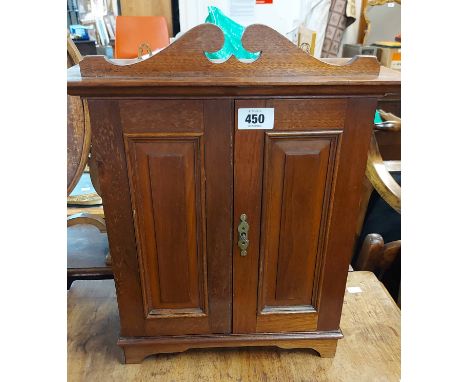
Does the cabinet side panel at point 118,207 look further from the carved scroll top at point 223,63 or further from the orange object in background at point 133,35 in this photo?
the orange object in background at point 133,35

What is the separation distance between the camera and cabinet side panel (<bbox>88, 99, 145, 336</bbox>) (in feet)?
2.52

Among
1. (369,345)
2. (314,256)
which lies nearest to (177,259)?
(314,256)

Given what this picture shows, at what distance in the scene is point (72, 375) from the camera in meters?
1.01

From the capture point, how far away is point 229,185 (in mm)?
840

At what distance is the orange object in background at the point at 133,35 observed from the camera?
6.83ft

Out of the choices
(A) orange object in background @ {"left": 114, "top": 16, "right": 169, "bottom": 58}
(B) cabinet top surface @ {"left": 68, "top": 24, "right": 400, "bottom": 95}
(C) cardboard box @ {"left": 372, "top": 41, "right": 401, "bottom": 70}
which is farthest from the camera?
(C) cardboard box @ {"left": 372, "top": 41, "right": 401, "bottom": 70}

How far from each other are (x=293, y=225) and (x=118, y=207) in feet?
1.34

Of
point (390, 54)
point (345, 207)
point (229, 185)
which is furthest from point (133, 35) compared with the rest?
point (345, 207)

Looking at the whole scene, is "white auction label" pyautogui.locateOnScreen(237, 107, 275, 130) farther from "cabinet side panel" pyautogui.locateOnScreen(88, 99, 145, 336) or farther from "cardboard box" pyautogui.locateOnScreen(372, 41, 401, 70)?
"cardboard box" pyautogui.locateOnScreen(372, 41, 401, 70)

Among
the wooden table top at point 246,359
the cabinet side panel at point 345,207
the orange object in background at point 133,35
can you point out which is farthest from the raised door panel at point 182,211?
the orange object in background at point 133,35

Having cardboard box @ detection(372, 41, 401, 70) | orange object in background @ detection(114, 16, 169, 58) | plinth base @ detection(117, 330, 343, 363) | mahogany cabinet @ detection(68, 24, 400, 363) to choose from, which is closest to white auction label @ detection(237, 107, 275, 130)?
mahogany cabinet @ detection(68, 24, 400, 363)

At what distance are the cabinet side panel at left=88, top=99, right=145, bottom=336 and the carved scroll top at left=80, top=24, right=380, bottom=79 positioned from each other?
0.08 meters

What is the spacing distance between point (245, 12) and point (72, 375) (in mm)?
2399

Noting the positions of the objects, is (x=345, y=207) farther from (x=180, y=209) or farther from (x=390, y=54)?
(x=390, y=54)
